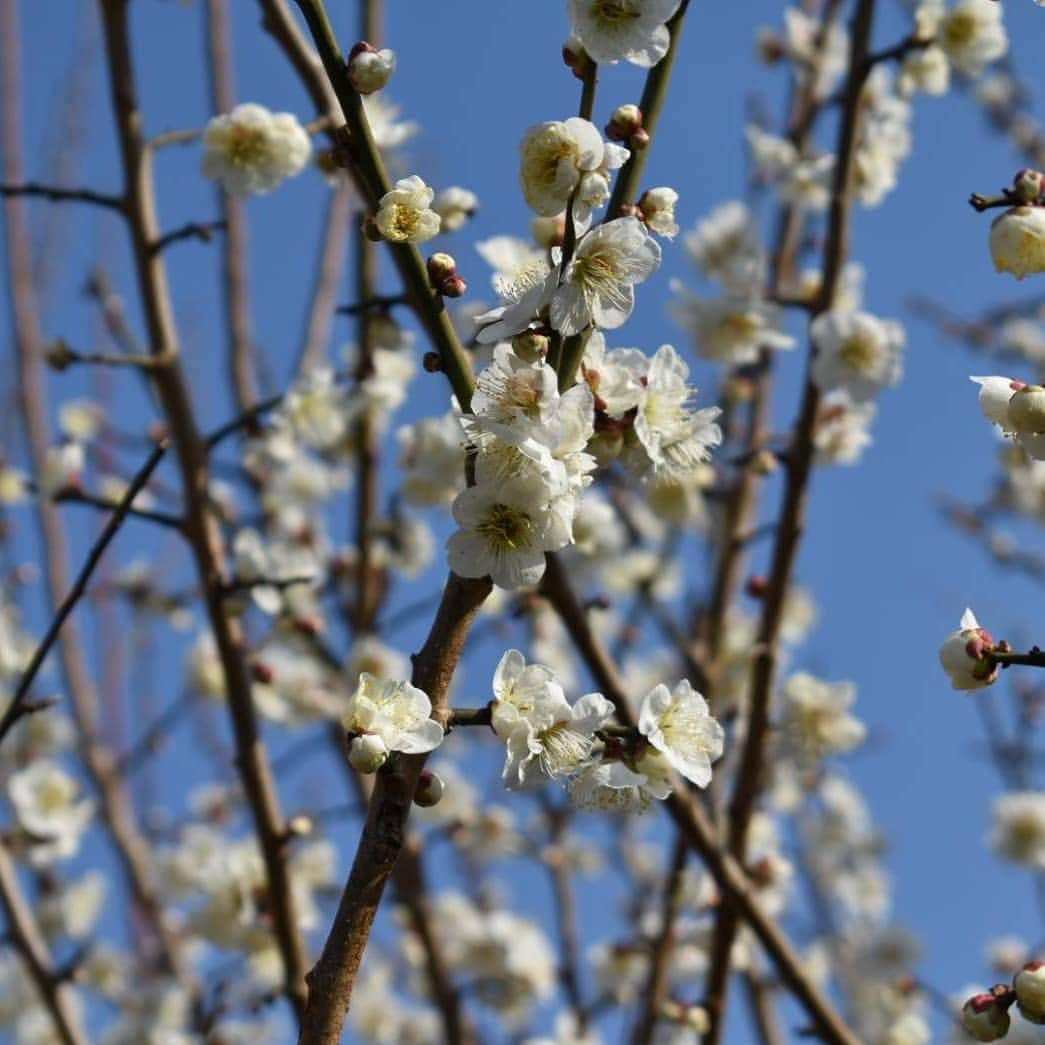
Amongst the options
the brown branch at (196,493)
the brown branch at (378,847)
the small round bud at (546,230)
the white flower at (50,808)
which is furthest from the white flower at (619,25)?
the white flower at (50,808)

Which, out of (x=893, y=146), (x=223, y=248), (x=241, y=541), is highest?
(x=223, y=248)

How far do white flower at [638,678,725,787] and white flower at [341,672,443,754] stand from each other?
311 millimetres

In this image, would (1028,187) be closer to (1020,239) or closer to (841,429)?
(1020,239)

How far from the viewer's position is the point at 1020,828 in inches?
203

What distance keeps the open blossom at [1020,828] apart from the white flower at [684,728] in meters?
3.75

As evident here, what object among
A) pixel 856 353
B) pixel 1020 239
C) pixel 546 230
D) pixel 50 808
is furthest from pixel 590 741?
pixel 50 808

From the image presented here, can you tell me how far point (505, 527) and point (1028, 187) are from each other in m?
0.89

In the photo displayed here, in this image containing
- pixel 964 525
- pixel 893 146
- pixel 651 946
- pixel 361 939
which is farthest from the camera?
pixel 964 525

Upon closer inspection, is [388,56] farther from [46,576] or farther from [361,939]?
[46,576]

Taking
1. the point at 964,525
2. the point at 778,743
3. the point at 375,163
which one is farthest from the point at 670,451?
the point at 964,525

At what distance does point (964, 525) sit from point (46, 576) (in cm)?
424

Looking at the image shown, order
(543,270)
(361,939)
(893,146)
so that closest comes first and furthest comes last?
(361,939) < (543,270) < (893,146)

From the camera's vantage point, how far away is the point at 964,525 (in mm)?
6270

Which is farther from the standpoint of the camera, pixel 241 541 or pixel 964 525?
pixel 964 525
